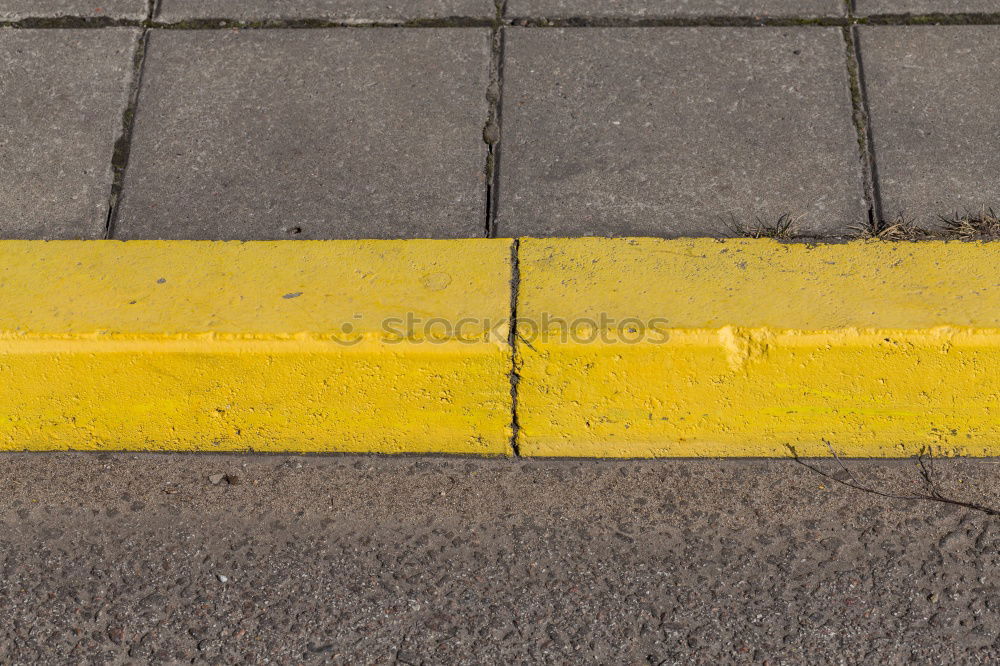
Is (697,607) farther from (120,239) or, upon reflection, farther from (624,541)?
(120,239)

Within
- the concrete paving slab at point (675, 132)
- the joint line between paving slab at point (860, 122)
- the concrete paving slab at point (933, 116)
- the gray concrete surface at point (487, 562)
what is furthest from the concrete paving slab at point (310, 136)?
the concrete paving slab at point (933, 116)

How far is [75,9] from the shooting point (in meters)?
3.36

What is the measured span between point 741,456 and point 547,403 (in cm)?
54

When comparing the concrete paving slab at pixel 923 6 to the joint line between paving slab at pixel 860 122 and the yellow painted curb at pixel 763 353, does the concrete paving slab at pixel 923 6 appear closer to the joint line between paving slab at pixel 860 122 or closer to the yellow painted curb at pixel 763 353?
the joint line between paving slab at pixel 860 122

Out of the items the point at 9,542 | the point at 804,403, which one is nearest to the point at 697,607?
the point at 804,403

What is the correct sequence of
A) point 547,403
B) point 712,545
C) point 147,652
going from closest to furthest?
point 147,652 → point 712,545 → point 547,403

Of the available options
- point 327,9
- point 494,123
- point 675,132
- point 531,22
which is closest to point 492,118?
point 494,123

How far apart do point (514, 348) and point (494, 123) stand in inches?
35.7

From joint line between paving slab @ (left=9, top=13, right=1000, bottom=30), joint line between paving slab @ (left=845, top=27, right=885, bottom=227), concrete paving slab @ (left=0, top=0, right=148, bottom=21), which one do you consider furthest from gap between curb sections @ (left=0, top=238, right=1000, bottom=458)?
concrete paving slab @ (left=0, top=0, right=148, bottom=21)

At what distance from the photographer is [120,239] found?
283 centimetres

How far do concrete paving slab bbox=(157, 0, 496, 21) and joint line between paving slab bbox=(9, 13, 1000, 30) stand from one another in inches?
0.7

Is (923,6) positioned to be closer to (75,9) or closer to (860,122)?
(860,122)

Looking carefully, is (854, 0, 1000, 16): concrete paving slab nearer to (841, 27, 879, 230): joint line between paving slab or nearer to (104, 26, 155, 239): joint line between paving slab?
(841, 27, 879, 230): joint line between paving slab

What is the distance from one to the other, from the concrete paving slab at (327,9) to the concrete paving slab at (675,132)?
21 cm
